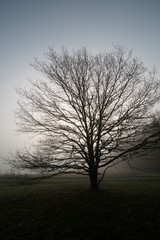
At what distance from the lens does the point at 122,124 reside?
33.8 ft

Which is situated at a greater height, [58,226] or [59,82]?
[59,82]

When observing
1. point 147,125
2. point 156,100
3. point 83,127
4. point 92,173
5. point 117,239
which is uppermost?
point 156,100

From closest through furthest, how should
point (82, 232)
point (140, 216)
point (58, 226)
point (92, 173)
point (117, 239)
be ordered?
point (117, 239), point (82, 232), point (58, 226), point (140, 216), point (92, 173)

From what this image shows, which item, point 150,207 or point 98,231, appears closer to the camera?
point 98,231

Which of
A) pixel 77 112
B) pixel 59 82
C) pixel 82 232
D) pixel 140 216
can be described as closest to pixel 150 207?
pixel 140 216

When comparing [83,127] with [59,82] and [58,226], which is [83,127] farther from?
[58,226]

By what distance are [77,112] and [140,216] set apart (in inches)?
312

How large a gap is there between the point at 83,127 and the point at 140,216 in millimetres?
6927

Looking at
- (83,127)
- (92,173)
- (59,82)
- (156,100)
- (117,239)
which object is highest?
(59,82)

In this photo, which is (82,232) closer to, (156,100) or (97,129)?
(97,129)

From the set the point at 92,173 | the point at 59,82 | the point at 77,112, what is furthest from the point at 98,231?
the point at 59,82

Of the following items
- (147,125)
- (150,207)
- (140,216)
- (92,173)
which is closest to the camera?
(140,216)

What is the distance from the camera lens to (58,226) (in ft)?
21.9

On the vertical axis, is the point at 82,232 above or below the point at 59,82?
below
